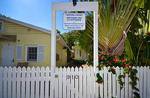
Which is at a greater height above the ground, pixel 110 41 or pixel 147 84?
pixel 110 41

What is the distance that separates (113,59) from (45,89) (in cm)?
300

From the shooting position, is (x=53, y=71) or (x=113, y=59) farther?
(x=113, y=59)

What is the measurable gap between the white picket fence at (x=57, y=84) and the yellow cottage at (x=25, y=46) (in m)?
14.9

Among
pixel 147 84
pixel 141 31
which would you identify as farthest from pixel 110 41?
pixel 147 84

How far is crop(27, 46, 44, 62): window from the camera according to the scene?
23394 mm

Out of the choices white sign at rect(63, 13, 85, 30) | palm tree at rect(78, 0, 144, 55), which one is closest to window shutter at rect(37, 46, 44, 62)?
palm tree at rect(78, 0, 144, 55)

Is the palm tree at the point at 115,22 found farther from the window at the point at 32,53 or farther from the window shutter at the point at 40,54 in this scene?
the window at the point at 32,53

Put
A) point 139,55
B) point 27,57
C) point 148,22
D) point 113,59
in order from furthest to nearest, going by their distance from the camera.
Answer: point 27,57
point 148,22
point 139,55
point 113,59

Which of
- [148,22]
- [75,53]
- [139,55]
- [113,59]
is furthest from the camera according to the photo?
[75,53]

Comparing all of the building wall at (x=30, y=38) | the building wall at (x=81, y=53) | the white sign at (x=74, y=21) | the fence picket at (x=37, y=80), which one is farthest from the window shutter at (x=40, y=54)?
the fence picket at (x=37, y=80)

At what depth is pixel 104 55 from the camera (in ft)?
35.1

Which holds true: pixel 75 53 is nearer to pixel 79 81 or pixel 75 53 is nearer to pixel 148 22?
pixel 148 22

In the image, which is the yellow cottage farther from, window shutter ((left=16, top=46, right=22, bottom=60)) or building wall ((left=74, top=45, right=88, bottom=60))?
building wall ((left=74, top=45, right=88, bottom=60))

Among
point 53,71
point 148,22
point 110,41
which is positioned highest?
point 148,22
